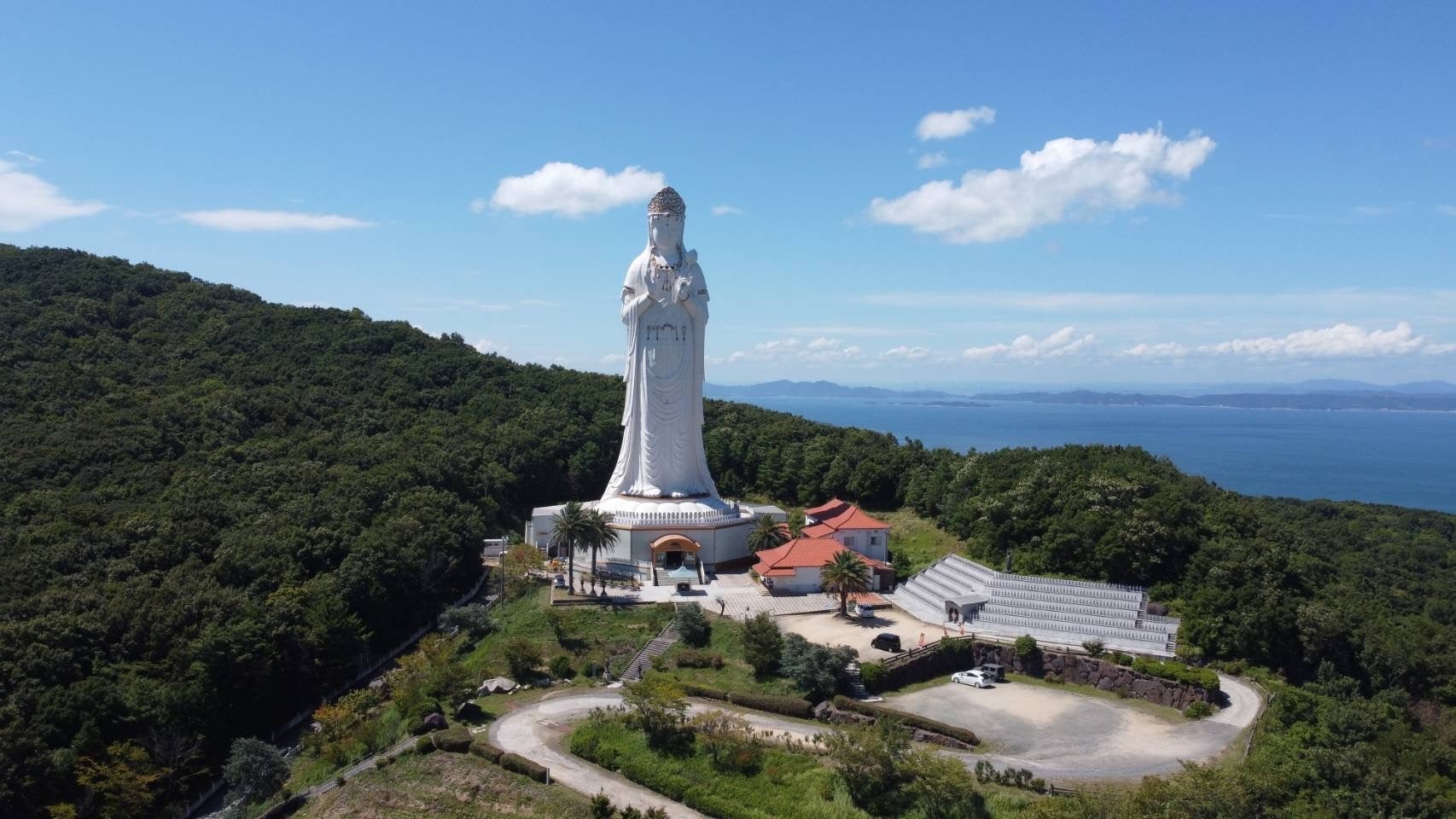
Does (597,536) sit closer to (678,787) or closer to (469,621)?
(469,621)

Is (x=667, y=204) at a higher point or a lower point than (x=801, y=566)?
higher

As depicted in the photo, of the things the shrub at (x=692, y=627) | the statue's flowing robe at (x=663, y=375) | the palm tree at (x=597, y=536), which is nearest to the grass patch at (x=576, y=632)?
the shrub at (x=692, y=627)

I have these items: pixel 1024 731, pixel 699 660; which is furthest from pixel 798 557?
pixel 1024 731

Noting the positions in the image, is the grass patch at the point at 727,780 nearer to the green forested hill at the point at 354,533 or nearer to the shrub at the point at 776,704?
the shrub at the point at 776,704

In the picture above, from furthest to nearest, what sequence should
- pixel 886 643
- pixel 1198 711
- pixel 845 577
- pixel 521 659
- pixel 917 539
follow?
pixel 917 539 < pixel 845 577 < pixel 886 643 < pixel 521 659 < pixel 1198 711

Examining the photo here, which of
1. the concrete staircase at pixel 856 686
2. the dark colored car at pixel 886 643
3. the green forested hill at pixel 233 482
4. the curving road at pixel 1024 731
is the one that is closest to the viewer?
the curving road at pixel 1024 731

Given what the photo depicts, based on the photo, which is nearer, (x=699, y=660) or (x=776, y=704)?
(x=776, y=704)
